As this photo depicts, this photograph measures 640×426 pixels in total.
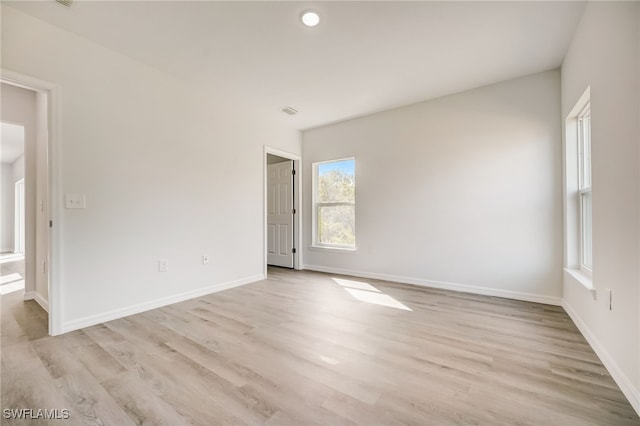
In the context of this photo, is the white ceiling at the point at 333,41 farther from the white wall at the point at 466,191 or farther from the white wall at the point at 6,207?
the white wall at the point at 6,207

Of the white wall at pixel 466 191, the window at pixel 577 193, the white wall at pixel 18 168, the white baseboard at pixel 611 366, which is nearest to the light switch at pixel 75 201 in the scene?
the white wall at pixel 466 191

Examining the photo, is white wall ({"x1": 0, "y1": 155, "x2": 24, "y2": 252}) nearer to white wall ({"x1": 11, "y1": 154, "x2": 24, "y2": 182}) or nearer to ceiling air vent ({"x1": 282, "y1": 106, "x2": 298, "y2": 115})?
white wall ({"x1": 11, "y1": 154, "x2": 24, "y2": 182})

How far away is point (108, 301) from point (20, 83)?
6.39 ft

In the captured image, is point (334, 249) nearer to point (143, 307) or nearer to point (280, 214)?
point (280, 214)

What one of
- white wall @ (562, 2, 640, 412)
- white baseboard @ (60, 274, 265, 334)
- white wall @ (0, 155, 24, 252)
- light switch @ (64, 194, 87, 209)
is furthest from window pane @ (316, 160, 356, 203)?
white wall @ (0, 155, 24, 252)

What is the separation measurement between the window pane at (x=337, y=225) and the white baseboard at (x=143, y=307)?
160 centimetres

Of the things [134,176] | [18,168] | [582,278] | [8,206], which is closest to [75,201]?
[134,176]

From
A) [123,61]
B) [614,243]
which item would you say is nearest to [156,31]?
[123,61]

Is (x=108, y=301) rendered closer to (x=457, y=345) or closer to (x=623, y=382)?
(x=457, y=345)

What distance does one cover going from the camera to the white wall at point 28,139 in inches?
118

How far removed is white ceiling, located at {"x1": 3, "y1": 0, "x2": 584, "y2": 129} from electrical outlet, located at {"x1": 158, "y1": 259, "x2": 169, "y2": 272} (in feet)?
6.84

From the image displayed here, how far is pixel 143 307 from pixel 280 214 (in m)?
2.84

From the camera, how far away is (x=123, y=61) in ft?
9.02

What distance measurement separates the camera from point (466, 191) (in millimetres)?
3545
